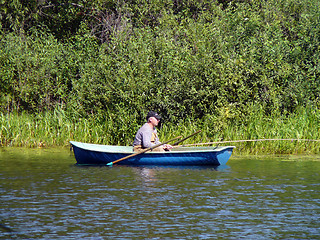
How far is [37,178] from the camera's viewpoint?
12617 mm

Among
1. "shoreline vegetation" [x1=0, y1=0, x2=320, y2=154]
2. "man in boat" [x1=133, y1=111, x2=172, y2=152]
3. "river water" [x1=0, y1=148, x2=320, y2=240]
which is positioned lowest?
"river water" [x1=0, y1=148, x2=320, y2=240]

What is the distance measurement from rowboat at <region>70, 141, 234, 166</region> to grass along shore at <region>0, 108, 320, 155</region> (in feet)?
7.31

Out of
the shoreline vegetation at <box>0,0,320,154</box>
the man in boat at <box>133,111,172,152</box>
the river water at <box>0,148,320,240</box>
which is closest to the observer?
the river water at <box>0,148,320,240</box>

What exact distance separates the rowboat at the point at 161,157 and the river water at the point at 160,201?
0.33 metres

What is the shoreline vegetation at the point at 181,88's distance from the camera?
18125mm

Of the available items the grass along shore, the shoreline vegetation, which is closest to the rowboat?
the grass along shore

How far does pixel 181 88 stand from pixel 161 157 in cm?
476

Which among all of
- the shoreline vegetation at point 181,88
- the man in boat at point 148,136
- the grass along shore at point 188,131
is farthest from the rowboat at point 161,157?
the shoreline vegetation at point 181,88

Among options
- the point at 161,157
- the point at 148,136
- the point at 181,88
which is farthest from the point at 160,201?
the point at 181,88

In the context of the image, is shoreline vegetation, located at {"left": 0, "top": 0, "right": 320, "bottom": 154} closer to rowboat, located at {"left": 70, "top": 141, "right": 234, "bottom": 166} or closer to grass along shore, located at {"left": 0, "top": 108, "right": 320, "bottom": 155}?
grass along shore, located at {"left": 0, "top": 108, "right": 320, "bottom": 155}

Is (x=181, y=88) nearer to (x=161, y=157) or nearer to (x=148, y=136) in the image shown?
(x=148, y=136)

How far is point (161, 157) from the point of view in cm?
1470

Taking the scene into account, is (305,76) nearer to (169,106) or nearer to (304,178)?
(169,106)

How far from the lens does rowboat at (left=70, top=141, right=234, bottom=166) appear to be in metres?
14.4
